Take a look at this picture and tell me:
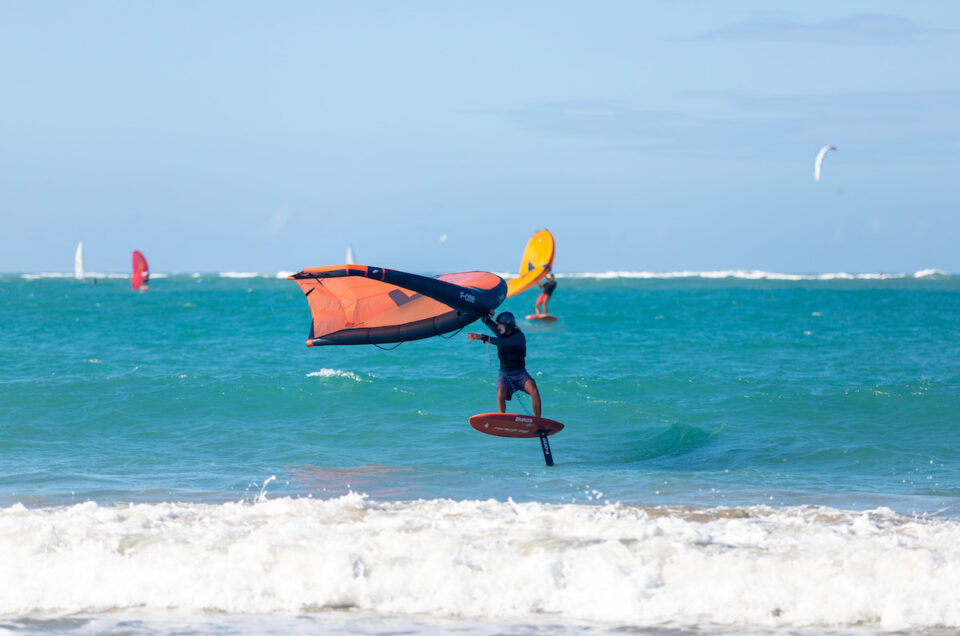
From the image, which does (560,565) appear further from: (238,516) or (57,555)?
(57,555)

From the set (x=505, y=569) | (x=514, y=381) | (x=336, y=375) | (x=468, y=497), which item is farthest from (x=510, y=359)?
(x=336, y=375)

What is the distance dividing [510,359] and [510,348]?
168 mm

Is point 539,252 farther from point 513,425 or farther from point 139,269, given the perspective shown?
point 139,269

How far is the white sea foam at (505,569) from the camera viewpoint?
23.1 feet

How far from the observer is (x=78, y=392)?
18.0 m

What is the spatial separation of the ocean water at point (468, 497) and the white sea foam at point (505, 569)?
24 mm

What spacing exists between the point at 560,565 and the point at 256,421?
378 inches

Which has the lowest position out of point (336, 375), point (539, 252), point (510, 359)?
point (336, 375)

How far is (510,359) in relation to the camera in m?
11.8

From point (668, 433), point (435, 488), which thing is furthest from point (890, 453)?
point (435, 488)

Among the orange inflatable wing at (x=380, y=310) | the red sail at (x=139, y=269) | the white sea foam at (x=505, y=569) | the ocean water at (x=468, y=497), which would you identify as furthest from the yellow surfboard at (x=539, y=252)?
the red sail at (x=139, y=269)

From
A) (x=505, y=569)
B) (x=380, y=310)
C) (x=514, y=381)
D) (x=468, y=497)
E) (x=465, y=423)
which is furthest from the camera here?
(x=465, y=423)

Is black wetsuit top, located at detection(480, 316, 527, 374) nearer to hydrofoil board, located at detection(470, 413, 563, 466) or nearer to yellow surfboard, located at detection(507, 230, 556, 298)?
hydrofoil board, located at detection(470, 413, 563, 466)

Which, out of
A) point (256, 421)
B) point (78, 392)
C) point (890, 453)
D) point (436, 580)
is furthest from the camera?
point (78, 392)
